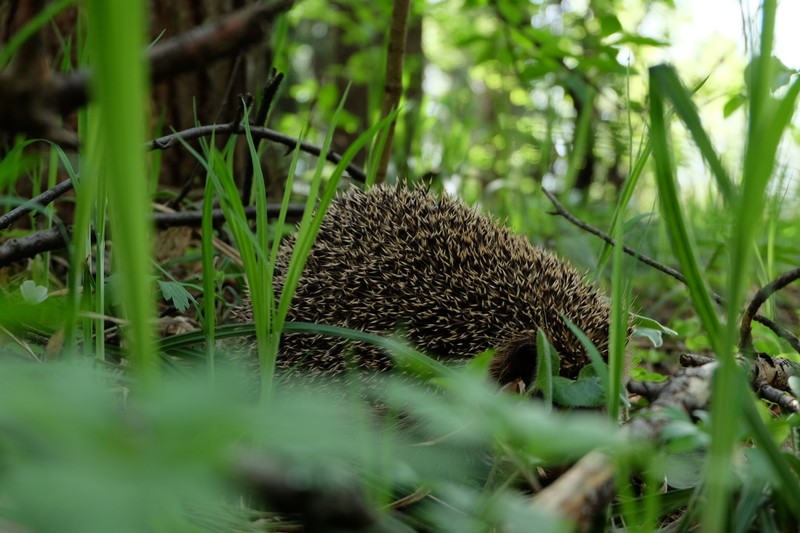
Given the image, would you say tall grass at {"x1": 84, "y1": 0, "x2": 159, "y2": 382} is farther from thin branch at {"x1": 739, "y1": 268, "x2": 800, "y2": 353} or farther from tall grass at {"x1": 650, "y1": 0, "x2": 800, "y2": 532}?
thin branch at {"x1": 739, "y1": 268, "x2": 800, "y2": 353}

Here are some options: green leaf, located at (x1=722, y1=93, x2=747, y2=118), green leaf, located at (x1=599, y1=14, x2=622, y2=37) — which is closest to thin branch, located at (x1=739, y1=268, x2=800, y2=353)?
green leaf, located at (x1=722, y1=93, x2=747, y2=118)

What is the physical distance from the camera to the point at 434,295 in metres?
2.91

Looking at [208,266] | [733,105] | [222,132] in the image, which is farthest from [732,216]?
[222,132]

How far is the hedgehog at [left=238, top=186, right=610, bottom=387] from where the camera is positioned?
110 inches

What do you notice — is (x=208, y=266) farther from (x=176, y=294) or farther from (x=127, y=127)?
(x=127, y=127)

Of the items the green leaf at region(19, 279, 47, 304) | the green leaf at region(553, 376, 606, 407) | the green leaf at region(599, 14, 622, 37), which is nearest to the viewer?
the green leaf at region(553, 376, 606, 407)

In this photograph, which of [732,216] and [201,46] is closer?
[201,46]

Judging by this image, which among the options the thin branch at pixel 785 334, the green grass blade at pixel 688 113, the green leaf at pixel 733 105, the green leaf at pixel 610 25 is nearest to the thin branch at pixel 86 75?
the green grass blade at pixel 688 113

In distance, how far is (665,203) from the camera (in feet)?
4.56

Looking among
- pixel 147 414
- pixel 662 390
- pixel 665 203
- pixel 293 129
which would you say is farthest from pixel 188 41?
pixel 293 129

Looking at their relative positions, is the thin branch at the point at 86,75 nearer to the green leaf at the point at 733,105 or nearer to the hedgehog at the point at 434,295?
the hedgehog at the point at 434,295


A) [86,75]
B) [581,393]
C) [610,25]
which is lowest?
[581,393]

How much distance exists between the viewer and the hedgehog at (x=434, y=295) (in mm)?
2805

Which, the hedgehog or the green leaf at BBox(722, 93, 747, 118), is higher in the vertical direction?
the green leaf at BBox(722, 93, 747, 118)
